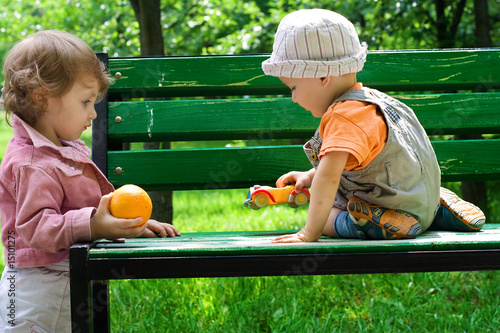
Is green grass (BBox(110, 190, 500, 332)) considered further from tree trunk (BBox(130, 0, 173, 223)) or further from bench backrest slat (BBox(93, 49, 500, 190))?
bench backrest slat (BBox(93, 49, 500, 190))

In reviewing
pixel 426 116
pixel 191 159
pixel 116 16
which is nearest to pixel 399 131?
pixel 426 116

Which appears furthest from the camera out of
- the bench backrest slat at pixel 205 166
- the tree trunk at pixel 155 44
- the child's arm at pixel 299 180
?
the tree trunk at pixel 155 44

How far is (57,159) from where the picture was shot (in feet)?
6.50

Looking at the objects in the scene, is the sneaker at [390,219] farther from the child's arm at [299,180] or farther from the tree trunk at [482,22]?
the tree trunk at [482,22]

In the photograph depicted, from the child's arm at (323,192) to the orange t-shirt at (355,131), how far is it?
0.11ft

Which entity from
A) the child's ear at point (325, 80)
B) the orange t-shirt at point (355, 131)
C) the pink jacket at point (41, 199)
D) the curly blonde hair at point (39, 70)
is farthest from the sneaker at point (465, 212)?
the curly blonde hair at point (39, 70)

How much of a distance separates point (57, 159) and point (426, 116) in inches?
65.7

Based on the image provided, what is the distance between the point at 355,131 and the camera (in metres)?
1.86

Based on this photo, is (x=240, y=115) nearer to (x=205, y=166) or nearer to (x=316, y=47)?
(x=205, y=166)

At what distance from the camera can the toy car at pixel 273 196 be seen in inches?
86.0

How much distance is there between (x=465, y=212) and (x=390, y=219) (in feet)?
1.05

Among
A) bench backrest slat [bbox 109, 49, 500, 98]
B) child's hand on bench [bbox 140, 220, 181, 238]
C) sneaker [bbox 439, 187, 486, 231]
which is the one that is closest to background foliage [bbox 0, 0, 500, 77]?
bench backrest slat [bbox 109, 49, 500, 98]

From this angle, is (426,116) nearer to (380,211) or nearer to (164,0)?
(380,211)

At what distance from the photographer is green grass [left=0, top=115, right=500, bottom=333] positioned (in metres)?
2.73
